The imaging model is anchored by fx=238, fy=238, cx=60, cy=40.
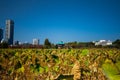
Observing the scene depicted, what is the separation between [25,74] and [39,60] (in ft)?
4.45

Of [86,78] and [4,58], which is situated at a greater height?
[4,58]

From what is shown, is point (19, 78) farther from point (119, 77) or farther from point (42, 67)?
point (119, 77)

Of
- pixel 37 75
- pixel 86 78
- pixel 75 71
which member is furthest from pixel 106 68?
pixel 37 75

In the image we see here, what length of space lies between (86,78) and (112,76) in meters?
→ 3.70

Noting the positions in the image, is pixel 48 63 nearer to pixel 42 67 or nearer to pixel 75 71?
pixel 42 67

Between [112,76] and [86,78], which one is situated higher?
[112,76]

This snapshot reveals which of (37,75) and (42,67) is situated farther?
(42,67)

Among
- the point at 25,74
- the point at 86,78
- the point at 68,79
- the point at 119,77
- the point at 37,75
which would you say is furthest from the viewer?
the point at 37,75

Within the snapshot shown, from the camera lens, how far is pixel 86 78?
14.4 feet

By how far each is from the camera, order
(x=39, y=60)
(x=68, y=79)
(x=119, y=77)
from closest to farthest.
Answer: (x=119, y=77) → (x=68, y=79) → (x=39, y=60)

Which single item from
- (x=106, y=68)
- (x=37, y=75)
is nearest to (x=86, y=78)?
(x=37, y=75)

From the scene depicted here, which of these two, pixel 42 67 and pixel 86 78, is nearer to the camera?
pixel 86 78

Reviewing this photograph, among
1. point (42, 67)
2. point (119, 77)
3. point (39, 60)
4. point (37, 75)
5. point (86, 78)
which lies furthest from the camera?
point (39, 60)

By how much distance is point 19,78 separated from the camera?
4.57m
